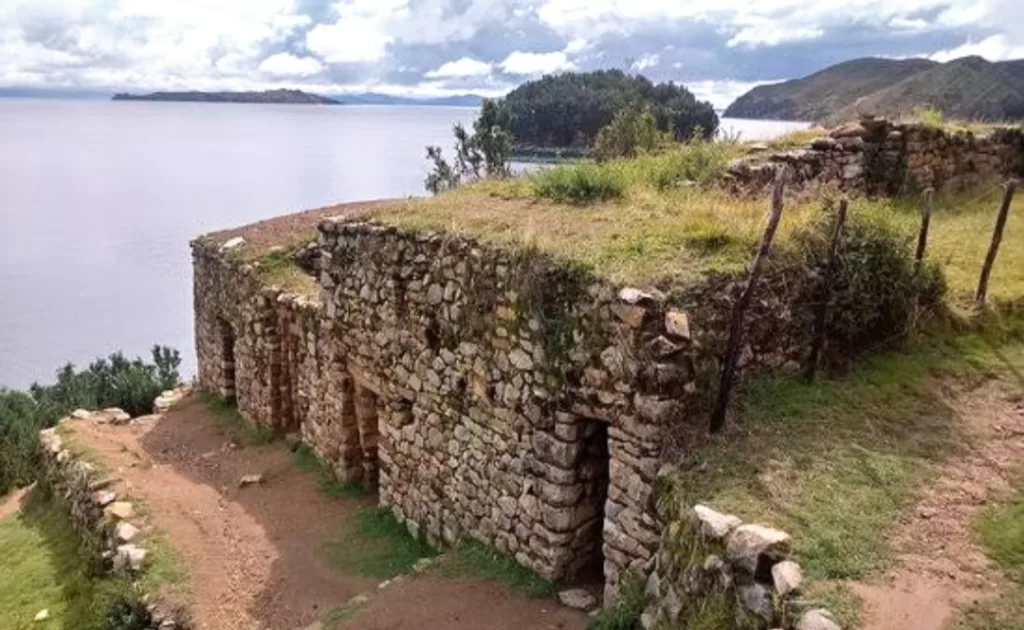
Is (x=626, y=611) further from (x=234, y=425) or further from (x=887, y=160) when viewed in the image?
(x=234, y=425)

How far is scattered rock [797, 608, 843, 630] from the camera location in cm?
552

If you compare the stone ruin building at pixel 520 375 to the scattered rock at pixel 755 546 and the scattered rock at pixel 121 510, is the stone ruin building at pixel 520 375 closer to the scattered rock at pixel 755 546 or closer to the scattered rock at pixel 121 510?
the scattered rock at pixel 755 546

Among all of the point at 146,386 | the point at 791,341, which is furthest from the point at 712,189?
the point at 146,386

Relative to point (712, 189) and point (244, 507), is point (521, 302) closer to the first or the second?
point (712, 189)

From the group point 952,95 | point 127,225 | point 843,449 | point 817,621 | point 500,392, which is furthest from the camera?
point 127,225

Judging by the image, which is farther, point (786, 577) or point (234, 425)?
point (234, 425)

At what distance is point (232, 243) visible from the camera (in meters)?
19.4

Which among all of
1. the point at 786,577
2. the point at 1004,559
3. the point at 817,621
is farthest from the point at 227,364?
the point at 1004,559

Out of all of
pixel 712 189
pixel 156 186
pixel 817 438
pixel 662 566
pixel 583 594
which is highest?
pixel 712 189

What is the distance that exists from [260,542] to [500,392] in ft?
15.9

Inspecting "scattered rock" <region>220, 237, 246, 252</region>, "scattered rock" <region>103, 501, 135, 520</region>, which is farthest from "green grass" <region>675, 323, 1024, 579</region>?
"scattered rock" <region>220, 237, 246, 252</region>

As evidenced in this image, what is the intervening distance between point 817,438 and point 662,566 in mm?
1735

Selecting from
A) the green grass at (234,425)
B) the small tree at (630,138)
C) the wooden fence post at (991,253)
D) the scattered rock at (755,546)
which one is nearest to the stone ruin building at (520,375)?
the scattered rock at (755,546)

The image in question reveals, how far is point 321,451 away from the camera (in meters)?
14.3
